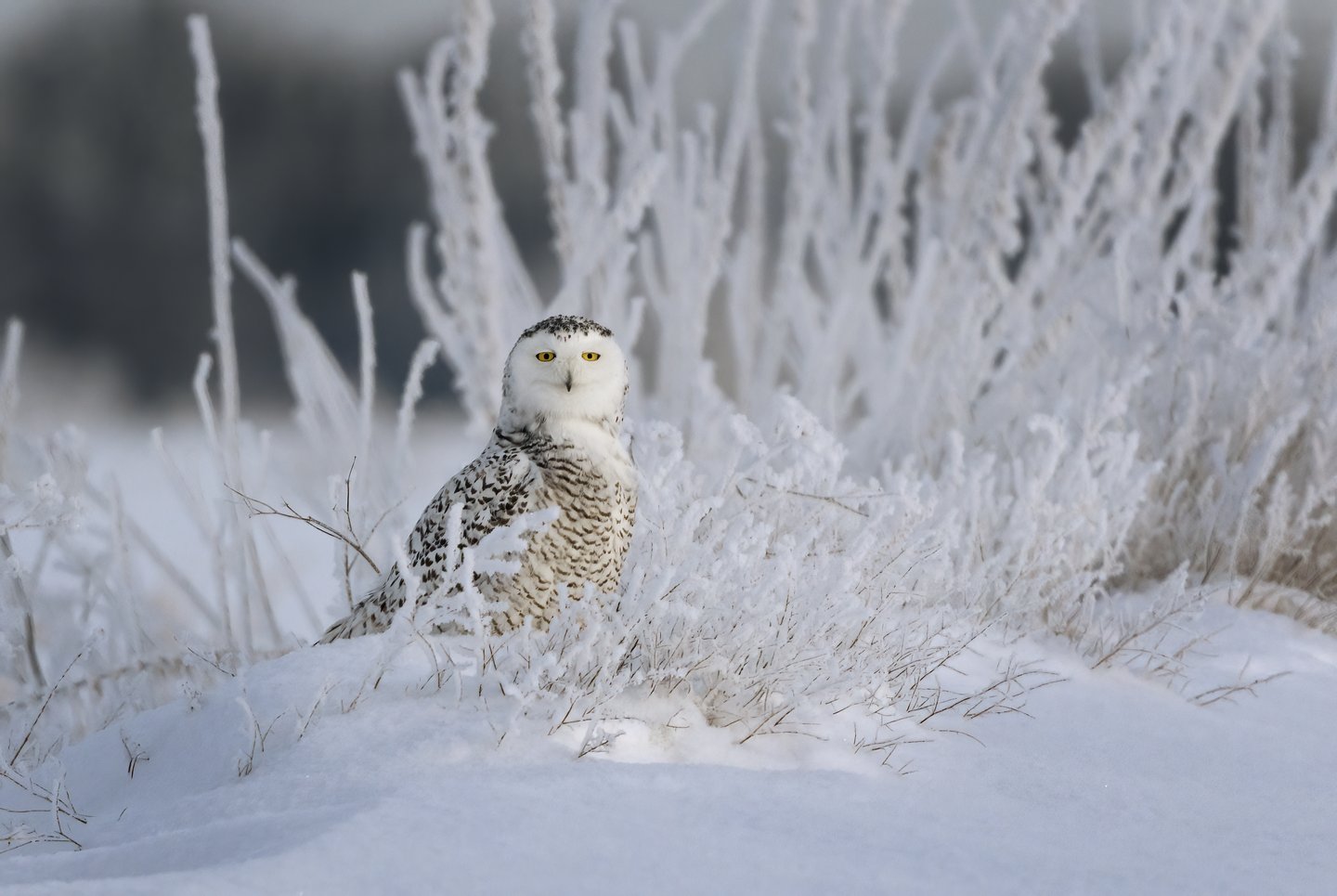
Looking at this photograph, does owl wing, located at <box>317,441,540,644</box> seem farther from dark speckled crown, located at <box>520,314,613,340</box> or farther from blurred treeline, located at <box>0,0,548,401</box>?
blurred treeline, located at <box>0,0,548,401</box>

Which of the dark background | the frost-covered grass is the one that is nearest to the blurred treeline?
the dark background

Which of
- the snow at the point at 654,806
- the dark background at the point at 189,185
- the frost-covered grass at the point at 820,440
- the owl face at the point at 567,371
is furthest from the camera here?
the dark background at the point at 189,185

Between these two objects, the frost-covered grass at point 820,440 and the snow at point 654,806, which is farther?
the frost-covered grass at point 820,440

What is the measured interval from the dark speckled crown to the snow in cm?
58

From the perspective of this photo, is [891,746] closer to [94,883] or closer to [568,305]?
[94,883]

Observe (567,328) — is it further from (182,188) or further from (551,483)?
(182,188)

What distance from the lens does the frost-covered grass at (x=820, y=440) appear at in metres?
1.78

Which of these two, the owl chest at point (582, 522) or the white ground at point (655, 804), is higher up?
the owl chest at point (582, 522)

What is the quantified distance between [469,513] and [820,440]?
0.58 metres

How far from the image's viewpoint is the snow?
1275 millimetres

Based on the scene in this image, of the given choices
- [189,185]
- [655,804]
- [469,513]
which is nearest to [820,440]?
[469,513]

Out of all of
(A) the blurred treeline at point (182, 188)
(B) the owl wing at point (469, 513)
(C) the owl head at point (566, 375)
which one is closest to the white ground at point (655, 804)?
(B) the owl wing at point (469, 513)

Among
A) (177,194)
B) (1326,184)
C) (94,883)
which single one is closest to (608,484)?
(94,883)

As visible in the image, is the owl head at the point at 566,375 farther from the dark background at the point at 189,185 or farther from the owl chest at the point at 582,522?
the dark background at the point at 189,185
